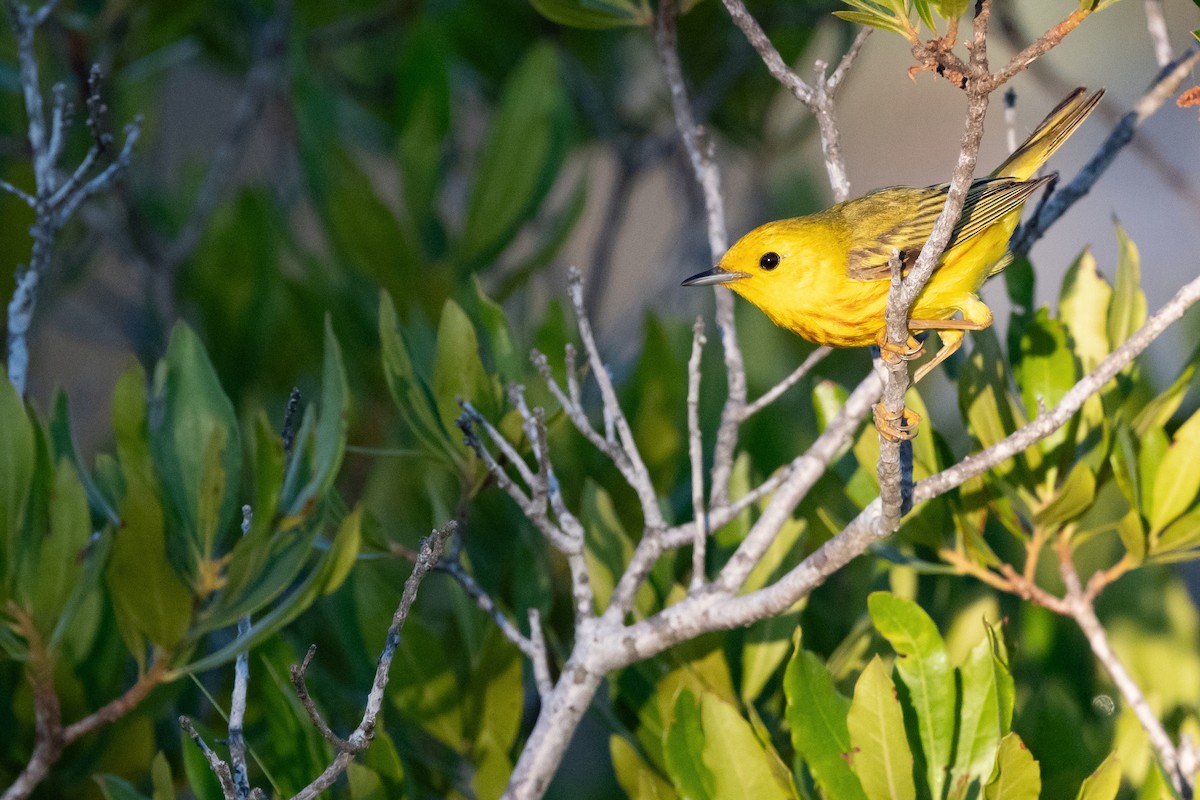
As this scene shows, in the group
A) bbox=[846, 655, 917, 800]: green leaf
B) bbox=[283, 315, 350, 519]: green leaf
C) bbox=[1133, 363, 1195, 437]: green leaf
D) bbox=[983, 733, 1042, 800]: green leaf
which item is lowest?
bbox=[983, 733, 1042, 800]: green leaf

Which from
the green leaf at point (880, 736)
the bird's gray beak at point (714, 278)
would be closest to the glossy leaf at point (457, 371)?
the bird's gray beak at point (714, 278)

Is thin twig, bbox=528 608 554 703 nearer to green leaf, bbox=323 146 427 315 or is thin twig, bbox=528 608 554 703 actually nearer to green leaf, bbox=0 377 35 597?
green leaf, bbox=0 377 35 597

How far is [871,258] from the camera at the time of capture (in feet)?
5.65

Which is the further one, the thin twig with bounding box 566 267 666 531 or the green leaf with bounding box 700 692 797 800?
the thin twig with bounding box 566 267 666 531

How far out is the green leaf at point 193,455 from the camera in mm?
1205

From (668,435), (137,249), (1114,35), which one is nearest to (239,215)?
(137,249)

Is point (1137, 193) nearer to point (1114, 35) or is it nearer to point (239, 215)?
point (1114, 35)

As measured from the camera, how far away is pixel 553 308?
1719 millimetres

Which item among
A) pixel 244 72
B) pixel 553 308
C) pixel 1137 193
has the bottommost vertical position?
pixel 1137 193

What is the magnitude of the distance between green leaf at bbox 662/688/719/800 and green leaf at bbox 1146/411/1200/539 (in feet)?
1.98

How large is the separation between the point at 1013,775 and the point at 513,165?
54.5 inches

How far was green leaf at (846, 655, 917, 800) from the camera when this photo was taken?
110 centimetres

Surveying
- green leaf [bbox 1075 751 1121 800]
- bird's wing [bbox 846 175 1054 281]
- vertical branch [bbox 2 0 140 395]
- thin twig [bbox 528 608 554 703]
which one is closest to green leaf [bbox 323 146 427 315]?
vertical branch [bbox 2 0 140 395]

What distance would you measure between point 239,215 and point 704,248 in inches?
50.0
